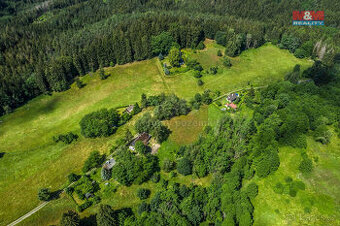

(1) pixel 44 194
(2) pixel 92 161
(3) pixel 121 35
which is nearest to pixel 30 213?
(1) pixel 44 194

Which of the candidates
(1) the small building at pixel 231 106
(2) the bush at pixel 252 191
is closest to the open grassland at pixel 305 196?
(2) the bush at pixel 252 191

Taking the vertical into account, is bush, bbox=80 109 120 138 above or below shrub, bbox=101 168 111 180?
above

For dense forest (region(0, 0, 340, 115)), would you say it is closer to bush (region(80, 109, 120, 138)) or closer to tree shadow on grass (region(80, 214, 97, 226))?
bush (region(80, 109, 120, 138))

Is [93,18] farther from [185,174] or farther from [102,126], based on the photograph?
[185,174]

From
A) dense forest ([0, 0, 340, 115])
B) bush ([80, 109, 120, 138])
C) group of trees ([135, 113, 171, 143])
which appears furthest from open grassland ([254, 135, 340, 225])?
dense forest ([0, 0, 340, 115])

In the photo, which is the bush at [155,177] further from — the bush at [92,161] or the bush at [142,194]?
the bush at [92,161]

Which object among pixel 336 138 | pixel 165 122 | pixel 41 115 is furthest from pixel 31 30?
pixel 336 138
